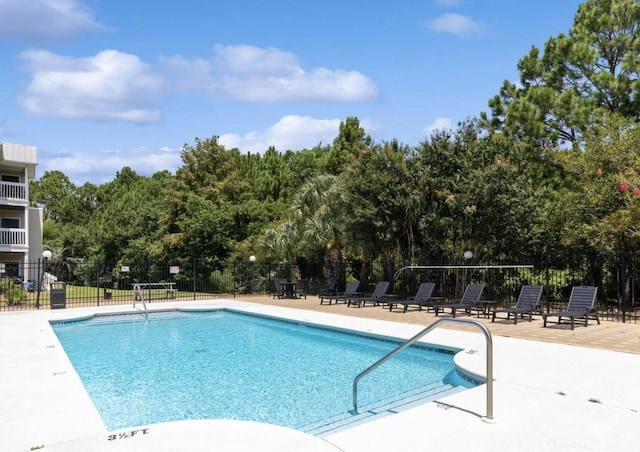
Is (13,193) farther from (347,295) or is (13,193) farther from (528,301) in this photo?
(528,301)

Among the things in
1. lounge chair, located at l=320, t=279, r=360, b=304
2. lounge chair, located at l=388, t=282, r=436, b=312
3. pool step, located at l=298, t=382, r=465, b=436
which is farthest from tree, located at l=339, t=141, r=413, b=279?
pool step, located at l=298, t=382, r=465, b=436

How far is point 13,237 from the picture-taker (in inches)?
1037

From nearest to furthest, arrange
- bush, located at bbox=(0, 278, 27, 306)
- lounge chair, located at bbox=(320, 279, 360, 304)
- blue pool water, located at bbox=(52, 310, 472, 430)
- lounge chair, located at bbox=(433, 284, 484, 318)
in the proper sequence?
1. blue pool water, located at bbox=(52, 310, 472, 430)
2. lounge chair, located at bbox=(433, 284, 484, 318)
3. bush, located at bbox=(0, 278, 27, 306)
4. lounge chair, located at bbox=(320, 279, 360, 304)

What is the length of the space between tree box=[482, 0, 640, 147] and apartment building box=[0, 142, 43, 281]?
2480 cm

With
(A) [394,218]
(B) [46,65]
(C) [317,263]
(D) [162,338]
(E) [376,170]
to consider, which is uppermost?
(B) [46,65]

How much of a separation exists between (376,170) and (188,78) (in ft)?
26.5

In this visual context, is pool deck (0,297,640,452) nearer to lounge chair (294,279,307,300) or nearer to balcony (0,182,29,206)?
lounge chair (294,279,307,300)

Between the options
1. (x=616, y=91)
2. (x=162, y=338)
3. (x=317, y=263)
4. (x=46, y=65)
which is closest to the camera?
(x=162, y=338)

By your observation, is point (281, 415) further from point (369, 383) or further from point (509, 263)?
point (509, 263)

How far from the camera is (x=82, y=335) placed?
46.0 ft

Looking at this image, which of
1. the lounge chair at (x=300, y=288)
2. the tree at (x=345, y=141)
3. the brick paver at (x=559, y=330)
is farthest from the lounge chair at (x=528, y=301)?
the tree at (x=345, y=141)

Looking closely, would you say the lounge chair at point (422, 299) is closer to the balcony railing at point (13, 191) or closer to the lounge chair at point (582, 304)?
the lounge chair at point (582, 304)

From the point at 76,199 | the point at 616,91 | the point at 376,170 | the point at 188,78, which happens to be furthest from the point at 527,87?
the point at 76,199

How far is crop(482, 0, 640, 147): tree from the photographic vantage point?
2023 cm
